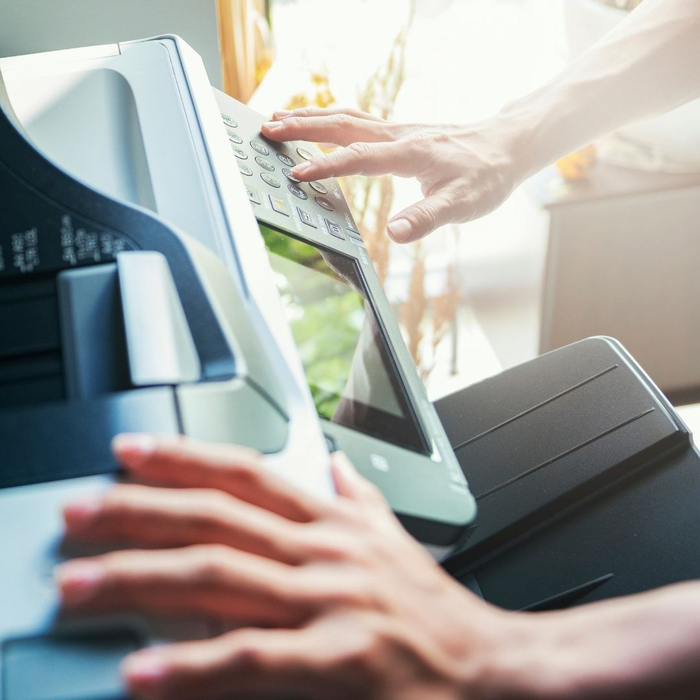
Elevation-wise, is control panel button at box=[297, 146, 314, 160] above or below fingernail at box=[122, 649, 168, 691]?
above

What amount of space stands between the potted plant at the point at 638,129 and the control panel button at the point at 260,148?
0.83 metres

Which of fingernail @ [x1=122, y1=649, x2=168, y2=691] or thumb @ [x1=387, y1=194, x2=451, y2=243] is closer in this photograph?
fingernail @ [x1=122, y1=649, x2=168, y2=691]

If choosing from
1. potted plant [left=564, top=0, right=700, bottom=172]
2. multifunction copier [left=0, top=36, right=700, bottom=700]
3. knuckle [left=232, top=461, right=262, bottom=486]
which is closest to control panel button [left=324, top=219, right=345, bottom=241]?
multifunction copier [left=0, top=36, right=700, bottom=700]

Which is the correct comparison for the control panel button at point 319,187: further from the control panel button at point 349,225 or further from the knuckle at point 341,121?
the knuckle at point 341,121

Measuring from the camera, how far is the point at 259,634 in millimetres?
324

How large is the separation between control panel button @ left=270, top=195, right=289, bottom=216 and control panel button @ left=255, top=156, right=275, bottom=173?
0.15ft

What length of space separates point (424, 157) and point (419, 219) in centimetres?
11

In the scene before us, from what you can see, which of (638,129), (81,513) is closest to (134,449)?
(81,513)

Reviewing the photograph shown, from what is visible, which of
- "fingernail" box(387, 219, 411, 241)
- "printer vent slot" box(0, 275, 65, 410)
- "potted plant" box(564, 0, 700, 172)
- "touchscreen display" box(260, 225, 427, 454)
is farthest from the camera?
"potted plant" box(564, 0, 700, 172)

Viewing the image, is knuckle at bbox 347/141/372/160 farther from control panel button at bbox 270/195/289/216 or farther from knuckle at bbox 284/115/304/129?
control panel button at bbox 270/195/289/216

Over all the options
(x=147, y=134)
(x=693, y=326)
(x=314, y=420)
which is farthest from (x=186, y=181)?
(x=693, y=326)

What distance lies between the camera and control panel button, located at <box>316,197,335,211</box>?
67 cm

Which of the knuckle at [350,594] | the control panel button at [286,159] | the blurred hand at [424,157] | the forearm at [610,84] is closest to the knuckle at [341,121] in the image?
the blurred hand at [424,157]

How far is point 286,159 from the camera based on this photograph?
0.70 metres
